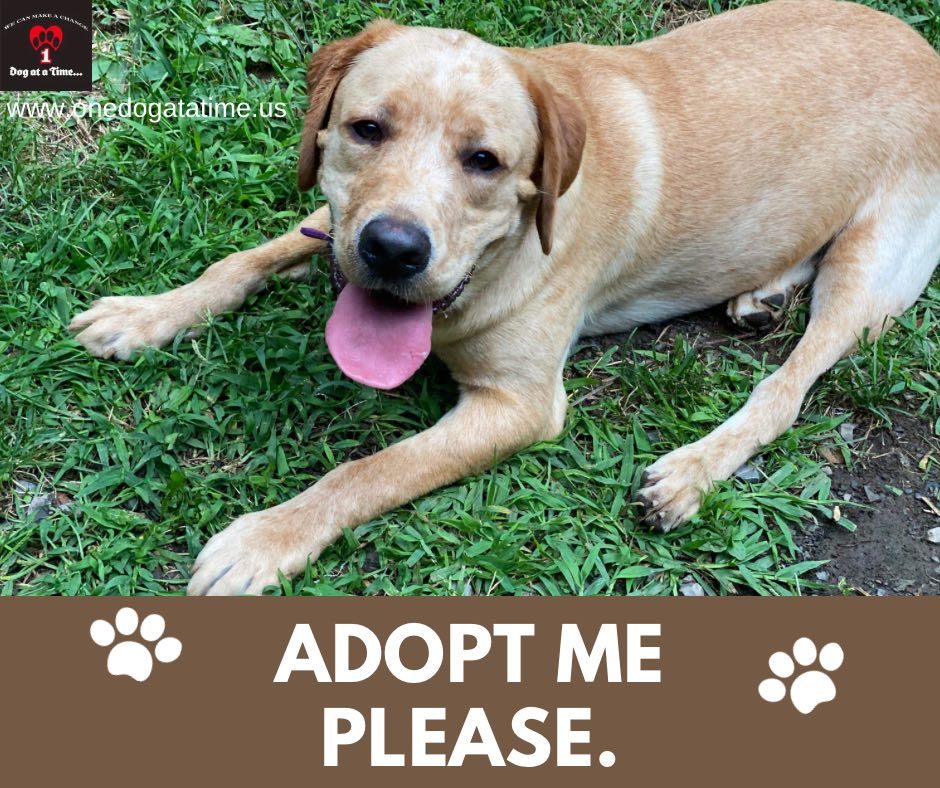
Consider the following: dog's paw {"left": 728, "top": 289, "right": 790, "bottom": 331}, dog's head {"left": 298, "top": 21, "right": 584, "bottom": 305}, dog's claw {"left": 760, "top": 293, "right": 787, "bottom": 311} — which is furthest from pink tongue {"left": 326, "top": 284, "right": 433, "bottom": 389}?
dog's claw {"left": 760, "top": 293, "right": 787, "bottom": 311}

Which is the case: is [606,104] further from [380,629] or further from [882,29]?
[380,629]

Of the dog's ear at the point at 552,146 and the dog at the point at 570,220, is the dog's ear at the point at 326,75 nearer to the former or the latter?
the dog at the point at 570,220

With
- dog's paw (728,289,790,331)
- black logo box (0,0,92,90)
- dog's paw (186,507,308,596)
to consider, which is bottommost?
dog's paw (186,507,308,596)

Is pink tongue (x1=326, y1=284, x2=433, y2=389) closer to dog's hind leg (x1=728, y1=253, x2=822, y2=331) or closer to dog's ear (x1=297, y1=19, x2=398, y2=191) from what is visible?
dog's ear (x1=297, y1=19, x2=398, y2=191)

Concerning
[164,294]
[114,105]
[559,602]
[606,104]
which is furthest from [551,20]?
[559,602]

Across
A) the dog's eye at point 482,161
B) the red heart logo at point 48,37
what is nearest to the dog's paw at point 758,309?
the dog's eye at point 482,161
